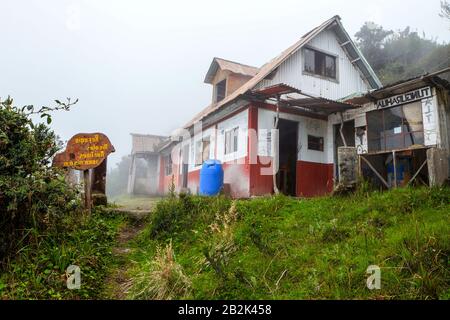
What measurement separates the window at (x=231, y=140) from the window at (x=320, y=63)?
12.2 feet

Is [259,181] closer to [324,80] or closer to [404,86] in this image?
[404,86]

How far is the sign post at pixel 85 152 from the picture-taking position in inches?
282

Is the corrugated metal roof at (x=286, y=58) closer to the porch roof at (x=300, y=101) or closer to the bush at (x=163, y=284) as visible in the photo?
the porch roof at (x=300, y=101)

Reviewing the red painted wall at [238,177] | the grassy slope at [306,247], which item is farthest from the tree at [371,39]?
the grassy slope at [306,247]

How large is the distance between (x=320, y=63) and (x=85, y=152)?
391 inches

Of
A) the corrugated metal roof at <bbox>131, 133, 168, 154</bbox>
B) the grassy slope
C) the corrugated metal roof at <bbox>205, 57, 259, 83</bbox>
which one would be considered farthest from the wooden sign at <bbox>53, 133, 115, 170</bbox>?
the corrugated metal roof at <bbox>131, 133, 168, 154</bbox>

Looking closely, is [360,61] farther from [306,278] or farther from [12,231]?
[12,231]

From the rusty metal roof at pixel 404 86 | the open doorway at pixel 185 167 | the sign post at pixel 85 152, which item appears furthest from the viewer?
the open doorway at pixel 185 167

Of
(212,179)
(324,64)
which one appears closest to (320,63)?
(324,64)

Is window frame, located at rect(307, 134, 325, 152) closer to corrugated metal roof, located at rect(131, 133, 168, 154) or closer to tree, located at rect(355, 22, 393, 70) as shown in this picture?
corrugated metal roof, located at rect(131, 133, 168, 154)

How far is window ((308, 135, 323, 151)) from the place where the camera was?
40.8 feet

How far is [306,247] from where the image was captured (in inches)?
193

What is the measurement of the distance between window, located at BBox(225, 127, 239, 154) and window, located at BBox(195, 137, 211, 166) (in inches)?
69.8

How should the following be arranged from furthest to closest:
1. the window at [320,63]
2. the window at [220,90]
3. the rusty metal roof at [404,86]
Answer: the window at [220,90] < the window at [320,63] < the rusty metal roof at [404,86]
